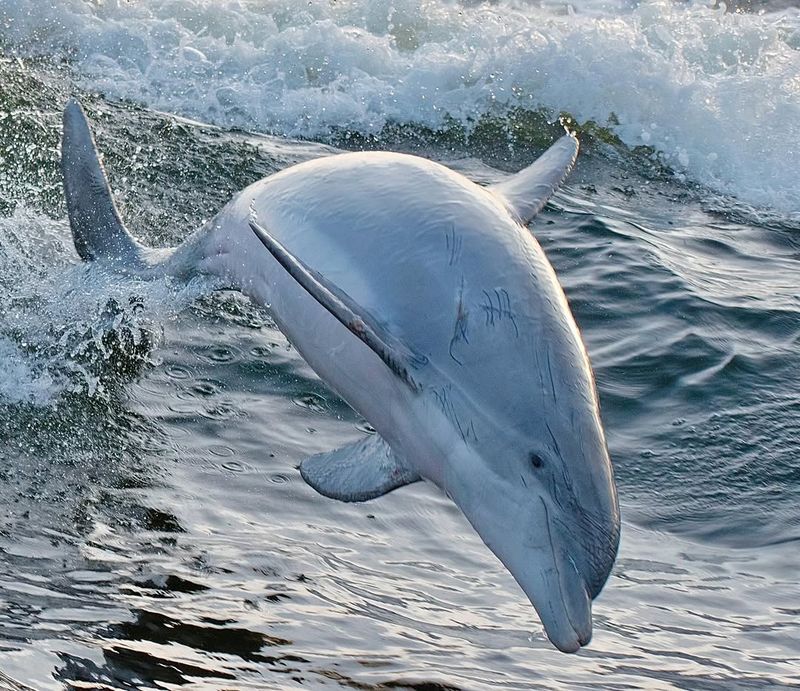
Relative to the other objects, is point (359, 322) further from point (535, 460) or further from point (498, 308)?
point (535, 460)

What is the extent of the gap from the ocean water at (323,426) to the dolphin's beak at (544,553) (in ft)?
3.86

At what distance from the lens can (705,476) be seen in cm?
765

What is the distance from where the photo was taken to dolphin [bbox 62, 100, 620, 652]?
420 centimetres

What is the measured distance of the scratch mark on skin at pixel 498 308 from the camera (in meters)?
4.63

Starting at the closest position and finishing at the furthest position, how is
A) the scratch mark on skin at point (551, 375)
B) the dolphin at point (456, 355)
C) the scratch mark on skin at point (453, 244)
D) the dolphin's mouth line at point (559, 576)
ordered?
the dolphin's mouth line at point (559, 576)
the dolphin at point (456, 355)
the scratch mark on skin at point (551, 375)
the scratch mark on skin at point (453, 244)

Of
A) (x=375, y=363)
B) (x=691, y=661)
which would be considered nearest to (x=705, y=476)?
(x=691, y=661)

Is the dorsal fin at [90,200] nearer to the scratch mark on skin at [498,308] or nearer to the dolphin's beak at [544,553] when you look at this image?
the scratch mark on skin at [498,308]

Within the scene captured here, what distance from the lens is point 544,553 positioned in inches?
164

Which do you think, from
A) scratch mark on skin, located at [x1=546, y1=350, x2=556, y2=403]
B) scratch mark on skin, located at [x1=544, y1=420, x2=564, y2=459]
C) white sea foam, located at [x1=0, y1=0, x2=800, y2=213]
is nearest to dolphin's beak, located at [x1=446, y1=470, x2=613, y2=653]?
scratch mark on skin, located at [x1=544, y1=420, x2=564, y2=459]

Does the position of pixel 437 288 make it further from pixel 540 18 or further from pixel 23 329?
pixel 540 18

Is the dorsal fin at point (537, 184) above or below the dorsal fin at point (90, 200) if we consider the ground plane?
above

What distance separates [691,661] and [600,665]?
44cm

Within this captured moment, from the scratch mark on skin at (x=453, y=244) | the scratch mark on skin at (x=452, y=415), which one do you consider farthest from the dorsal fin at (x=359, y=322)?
the scratch mark on skin at (x=453, y=244)

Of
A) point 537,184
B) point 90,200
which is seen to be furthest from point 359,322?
point 90,200
